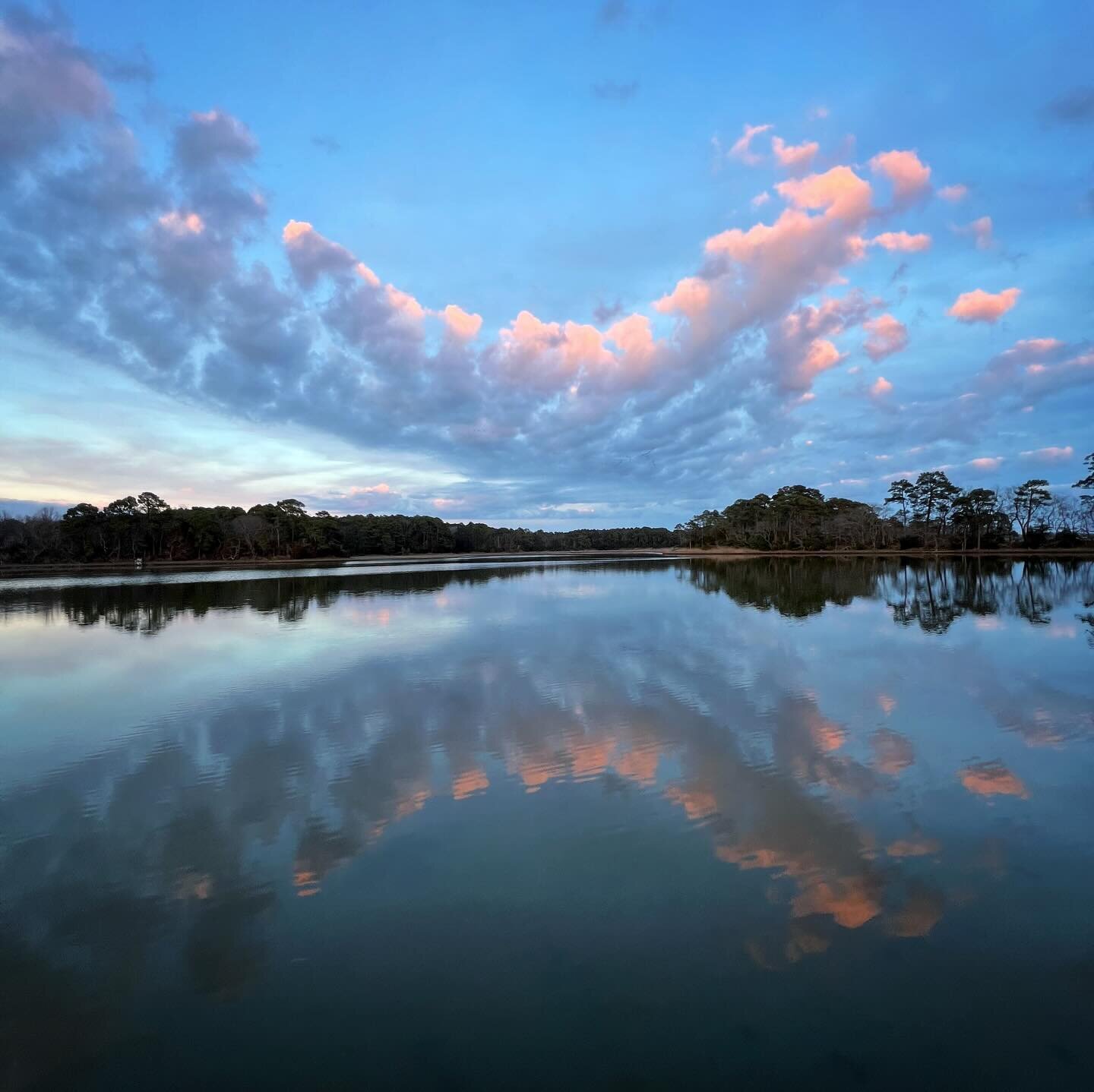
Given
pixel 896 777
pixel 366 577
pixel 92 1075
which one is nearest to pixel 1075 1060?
pixel 896 777

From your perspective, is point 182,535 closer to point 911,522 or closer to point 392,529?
point 392,529

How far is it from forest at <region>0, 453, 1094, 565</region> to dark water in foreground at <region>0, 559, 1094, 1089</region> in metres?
68.5

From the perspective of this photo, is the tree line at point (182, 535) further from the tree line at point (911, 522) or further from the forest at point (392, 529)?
the tree line at point (911, 522)

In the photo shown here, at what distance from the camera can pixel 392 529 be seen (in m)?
Result: 97.4

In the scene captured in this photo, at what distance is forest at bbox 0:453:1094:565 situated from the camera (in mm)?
68312

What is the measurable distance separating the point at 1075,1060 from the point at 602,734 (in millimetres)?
5497

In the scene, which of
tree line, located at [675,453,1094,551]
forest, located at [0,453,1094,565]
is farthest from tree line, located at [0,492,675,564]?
tree line, located at [675,453,1094,551]

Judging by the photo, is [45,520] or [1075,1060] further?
[45,520]

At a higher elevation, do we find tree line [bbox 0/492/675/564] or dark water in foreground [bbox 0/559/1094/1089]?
tree line [bbox 0/492/675/564]

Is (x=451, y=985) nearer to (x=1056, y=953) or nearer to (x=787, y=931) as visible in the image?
(x=787, y=931)

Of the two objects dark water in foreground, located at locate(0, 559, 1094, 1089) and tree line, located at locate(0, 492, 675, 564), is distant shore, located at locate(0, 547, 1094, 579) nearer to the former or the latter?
tree line, located at locate(0, 492, 675, 564)

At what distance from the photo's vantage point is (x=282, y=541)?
81.1 metres

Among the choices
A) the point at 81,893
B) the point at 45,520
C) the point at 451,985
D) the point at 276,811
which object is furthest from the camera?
the point at 45,520

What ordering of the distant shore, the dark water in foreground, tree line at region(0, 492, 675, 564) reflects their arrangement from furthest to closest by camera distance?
tree line at region(0, 492, 675, 564)
the distant shore
the dark water in foreground
